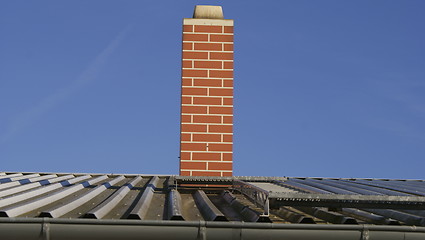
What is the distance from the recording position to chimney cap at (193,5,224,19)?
493 inches

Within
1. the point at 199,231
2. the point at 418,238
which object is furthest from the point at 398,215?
the point at 199,231

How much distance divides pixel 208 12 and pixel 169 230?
7771mm

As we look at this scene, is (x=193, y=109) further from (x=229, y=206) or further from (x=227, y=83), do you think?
(x=229, y=206)

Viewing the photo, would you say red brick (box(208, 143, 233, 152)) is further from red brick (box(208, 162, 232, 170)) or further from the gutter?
the gutter

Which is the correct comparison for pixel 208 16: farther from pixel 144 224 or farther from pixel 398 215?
pixel 144 224

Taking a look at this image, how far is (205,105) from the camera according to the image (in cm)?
1192

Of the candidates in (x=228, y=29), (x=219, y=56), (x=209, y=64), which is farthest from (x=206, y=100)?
(x=228, y=29)

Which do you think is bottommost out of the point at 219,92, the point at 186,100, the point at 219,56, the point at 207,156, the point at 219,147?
the point at 207,156

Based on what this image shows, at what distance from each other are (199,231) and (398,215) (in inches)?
123

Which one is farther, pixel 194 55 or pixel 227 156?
pixel 194 55

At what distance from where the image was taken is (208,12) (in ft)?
41.1

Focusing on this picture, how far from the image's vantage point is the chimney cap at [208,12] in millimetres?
12516

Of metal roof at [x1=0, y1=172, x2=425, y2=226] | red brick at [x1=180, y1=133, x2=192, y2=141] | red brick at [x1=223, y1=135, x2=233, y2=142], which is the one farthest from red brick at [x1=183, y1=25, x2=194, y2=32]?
metal roof at [x1=0, y1=172, x2=425, y2=226]

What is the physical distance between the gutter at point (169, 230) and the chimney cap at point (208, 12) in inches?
300
